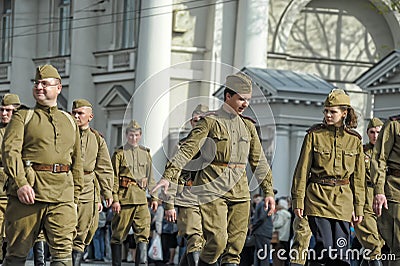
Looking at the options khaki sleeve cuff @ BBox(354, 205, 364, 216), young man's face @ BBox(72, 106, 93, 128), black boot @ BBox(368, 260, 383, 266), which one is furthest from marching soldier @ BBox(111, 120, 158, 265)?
khaki sleeve cuff @ BBox(354, 205, 364, 216)

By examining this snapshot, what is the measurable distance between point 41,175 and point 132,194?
723 cm

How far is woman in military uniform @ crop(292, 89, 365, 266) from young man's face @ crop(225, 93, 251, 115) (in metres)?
0.96

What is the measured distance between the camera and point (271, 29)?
39750 millimetres

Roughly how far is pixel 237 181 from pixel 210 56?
26046 mm

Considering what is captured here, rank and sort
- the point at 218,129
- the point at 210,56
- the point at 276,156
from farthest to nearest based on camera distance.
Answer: the point at 210,56, the point at 276,156, the point at 218,129

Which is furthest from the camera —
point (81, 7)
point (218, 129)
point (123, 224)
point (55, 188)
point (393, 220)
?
point (81, 7)

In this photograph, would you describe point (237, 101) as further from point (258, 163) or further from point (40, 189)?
point (40, 189)

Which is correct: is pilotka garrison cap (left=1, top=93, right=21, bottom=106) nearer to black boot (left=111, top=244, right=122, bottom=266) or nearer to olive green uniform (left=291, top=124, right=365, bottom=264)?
olive green uniform (left=291, top=124, right=365, bottom=264)

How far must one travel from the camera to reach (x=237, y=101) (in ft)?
41.7

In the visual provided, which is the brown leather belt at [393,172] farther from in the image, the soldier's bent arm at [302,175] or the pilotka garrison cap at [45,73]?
the pilotka garrison cap at [45,73]

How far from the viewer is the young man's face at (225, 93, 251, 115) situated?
12695 mm

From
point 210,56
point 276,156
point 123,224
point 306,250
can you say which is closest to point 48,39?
point 210,56

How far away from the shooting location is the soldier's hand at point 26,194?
1061 cm

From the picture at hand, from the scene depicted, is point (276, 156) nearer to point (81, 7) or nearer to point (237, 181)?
point (81, 7)
